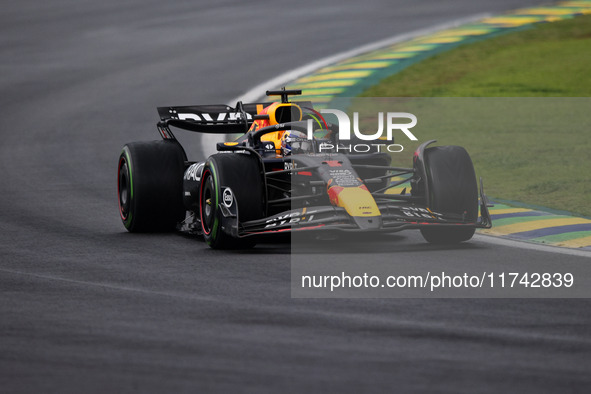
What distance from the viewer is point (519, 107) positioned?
69.2 ft

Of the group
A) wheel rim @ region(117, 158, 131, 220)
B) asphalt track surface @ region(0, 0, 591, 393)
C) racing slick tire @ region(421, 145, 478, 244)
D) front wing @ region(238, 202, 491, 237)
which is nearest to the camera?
asphalt track surface @ region(0, 0, 591, 393)

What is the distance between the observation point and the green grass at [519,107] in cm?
1464

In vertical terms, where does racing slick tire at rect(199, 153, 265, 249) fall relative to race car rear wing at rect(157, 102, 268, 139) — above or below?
below

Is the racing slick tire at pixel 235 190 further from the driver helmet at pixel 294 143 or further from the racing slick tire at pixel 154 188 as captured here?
the racing slick tire at pixel 154 188

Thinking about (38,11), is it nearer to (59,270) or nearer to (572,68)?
(572,68)

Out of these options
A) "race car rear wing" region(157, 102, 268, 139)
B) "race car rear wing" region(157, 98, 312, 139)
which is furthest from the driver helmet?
"race car rear wing" region(157, 102, 268, 139)

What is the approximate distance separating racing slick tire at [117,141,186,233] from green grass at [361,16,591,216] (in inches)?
164

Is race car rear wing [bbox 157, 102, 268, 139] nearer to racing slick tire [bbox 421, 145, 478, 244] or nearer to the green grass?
racing slick tire [bbox 421, 145, 478, 244]

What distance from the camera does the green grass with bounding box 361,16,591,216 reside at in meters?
14.6

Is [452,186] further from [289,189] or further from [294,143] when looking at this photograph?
[294,143]

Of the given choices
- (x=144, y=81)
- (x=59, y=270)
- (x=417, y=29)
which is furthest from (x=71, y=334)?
(x=417, y=29)

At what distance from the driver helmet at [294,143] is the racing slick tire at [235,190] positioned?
881 millimetres

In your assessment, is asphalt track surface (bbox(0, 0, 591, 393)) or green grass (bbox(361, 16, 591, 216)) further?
green grass (bbox(361, 16, 591, 216))

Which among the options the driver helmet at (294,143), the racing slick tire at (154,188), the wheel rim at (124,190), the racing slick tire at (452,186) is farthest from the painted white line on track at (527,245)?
the wheel rim at (124,190)
